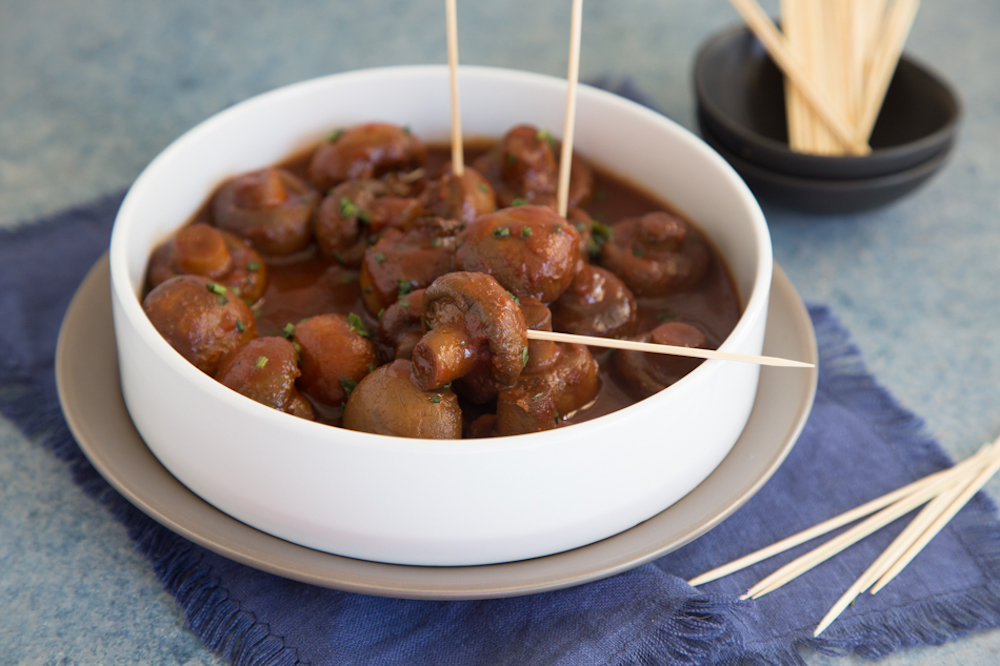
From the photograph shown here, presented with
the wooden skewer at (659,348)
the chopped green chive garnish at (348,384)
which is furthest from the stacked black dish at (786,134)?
the chopped green chive garnish at (348,384)

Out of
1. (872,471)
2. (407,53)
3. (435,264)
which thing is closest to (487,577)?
(435,264)

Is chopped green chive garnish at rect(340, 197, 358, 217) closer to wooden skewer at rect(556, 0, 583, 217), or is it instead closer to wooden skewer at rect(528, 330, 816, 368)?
wooden skewer at rect(556, 0, 583, 217)

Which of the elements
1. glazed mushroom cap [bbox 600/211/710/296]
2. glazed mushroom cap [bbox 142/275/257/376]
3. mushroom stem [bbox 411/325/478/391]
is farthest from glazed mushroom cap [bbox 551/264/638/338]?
glazed mushroom cap [bbox 142/275/257/376]

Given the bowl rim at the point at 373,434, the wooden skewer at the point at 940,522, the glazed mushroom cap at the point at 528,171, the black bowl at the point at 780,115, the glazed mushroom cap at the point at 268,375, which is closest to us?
the bowl rim at the point at 373,434

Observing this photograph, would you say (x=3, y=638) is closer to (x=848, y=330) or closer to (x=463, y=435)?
(x=463, y=435)

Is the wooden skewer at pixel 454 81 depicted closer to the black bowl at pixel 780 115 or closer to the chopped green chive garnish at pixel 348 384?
the chopped green chive garnish at pixel 348 384
